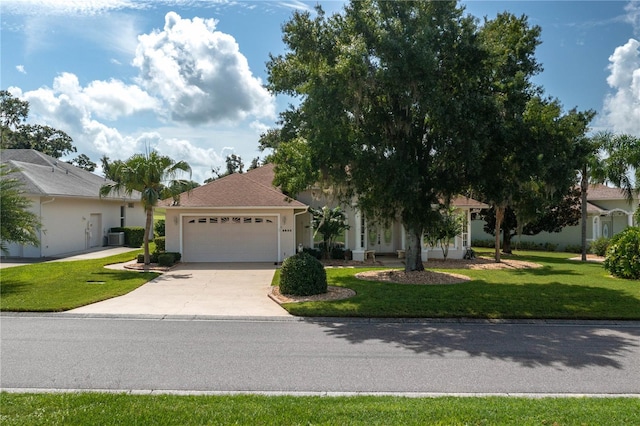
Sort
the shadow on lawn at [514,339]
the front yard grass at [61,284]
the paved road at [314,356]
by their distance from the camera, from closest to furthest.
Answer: the paved road at [314,356], the shadow on lawn at [514,339], the front yard grass at [61,284]

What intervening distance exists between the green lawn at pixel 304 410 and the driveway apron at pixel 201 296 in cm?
524

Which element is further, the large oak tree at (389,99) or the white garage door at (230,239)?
the white garage door at (230,239)

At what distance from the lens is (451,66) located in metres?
12.7

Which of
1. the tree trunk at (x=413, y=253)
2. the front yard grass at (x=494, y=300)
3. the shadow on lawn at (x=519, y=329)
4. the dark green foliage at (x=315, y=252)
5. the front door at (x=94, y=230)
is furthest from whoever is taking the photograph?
the front door at (x=94, y=230)

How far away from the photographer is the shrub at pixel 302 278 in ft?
40.6

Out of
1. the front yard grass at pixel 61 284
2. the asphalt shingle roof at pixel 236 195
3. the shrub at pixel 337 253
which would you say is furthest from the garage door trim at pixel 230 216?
the front yard grass at pixel 61 284

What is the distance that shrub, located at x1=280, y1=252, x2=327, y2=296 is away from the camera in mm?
12383

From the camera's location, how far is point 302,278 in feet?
40.7

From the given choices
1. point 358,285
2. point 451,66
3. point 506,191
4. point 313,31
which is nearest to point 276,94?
point 313,31

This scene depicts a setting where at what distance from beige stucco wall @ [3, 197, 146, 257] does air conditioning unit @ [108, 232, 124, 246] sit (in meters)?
0.45

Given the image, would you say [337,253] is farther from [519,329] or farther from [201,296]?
[519,329]

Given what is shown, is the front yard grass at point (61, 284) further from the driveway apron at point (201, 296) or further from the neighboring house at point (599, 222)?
the neighboring house at point (599, 222)

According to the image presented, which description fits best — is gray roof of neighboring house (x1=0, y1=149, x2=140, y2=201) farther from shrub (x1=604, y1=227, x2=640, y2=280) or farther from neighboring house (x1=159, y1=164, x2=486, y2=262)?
shrub (x1=604, y1=227, x2=640, y2=280)

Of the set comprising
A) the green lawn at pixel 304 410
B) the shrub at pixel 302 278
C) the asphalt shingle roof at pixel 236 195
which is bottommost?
the green lawn at pixel 304 410
